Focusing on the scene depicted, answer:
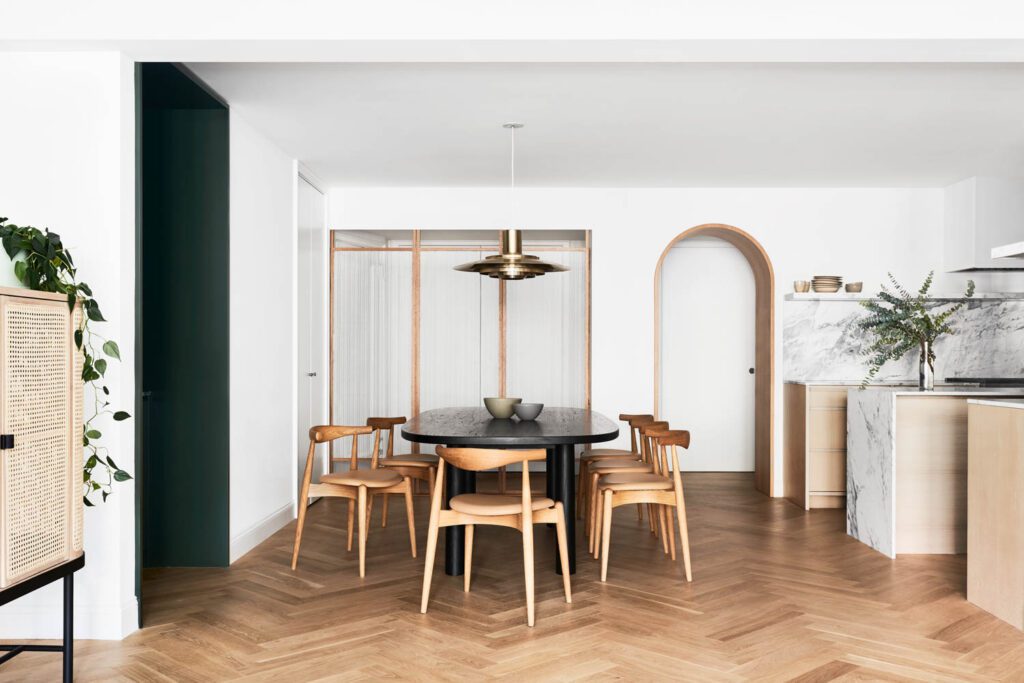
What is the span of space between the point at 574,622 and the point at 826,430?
11.2 feet

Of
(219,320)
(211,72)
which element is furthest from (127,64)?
(219,320)

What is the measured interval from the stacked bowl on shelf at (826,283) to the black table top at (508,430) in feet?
8.95

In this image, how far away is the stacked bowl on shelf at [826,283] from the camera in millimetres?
6391

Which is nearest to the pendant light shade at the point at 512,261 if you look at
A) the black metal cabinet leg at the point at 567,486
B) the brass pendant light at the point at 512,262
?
the brass pendant light at the point at 512,262

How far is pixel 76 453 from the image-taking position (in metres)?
2.73

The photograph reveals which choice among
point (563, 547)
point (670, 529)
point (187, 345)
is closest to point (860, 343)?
point (670, 529)

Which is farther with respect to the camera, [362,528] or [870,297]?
[870,297]

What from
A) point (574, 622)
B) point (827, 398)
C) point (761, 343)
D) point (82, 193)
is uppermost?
point (82, 193)

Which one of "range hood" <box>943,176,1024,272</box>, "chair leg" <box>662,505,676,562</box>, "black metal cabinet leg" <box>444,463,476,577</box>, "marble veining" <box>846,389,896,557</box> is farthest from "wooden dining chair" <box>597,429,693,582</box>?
"range hood" <box>943,176,1024,272</box>

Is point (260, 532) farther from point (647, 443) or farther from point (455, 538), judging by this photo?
point (647, 443)

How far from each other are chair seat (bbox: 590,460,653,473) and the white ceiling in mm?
2107

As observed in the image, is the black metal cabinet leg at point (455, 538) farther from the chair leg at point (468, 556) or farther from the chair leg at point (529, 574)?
the chair leg at point (529, 574)

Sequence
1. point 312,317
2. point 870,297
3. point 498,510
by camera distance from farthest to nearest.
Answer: point 870,297, point 312,317, point 498,510

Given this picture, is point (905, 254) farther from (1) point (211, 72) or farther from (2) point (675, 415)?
(1) point (211, 72)
